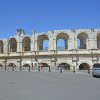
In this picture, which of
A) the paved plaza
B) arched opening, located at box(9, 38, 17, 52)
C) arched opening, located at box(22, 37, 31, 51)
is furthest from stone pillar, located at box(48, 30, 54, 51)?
the paved plaza

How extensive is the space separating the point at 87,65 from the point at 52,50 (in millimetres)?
6628

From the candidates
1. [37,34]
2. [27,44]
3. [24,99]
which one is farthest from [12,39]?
[24,99]

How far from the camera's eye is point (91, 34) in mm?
47812

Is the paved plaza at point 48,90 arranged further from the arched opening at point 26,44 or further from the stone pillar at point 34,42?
the arched opening at point 26,44

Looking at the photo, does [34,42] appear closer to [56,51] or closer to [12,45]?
[56,51]

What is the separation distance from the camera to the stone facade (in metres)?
47.5

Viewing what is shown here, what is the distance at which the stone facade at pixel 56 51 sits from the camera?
4750cm

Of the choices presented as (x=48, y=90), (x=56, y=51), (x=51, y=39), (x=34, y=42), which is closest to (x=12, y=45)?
(x=34, y=42)

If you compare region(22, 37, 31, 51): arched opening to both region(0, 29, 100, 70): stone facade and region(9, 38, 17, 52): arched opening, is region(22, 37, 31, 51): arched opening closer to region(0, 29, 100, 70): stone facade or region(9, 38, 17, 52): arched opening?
region(0, 29, 100, 70): stone facade

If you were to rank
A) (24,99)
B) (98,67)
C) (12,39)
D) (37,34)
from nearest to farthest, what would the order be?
1. (24,99)
2. (98,67)
3. (37,34)
4. (12,39)

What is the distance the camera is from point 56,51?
160ft

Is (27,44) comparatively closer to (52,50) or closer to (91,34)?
(52,50)

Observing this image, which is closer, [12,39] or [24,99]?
[24,99]

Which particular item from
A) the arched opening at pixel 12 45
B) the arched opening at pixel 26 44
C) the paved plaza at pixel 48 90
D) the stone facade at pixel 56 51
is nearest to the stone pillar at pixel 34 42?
the stone facade at pixel 56 51
